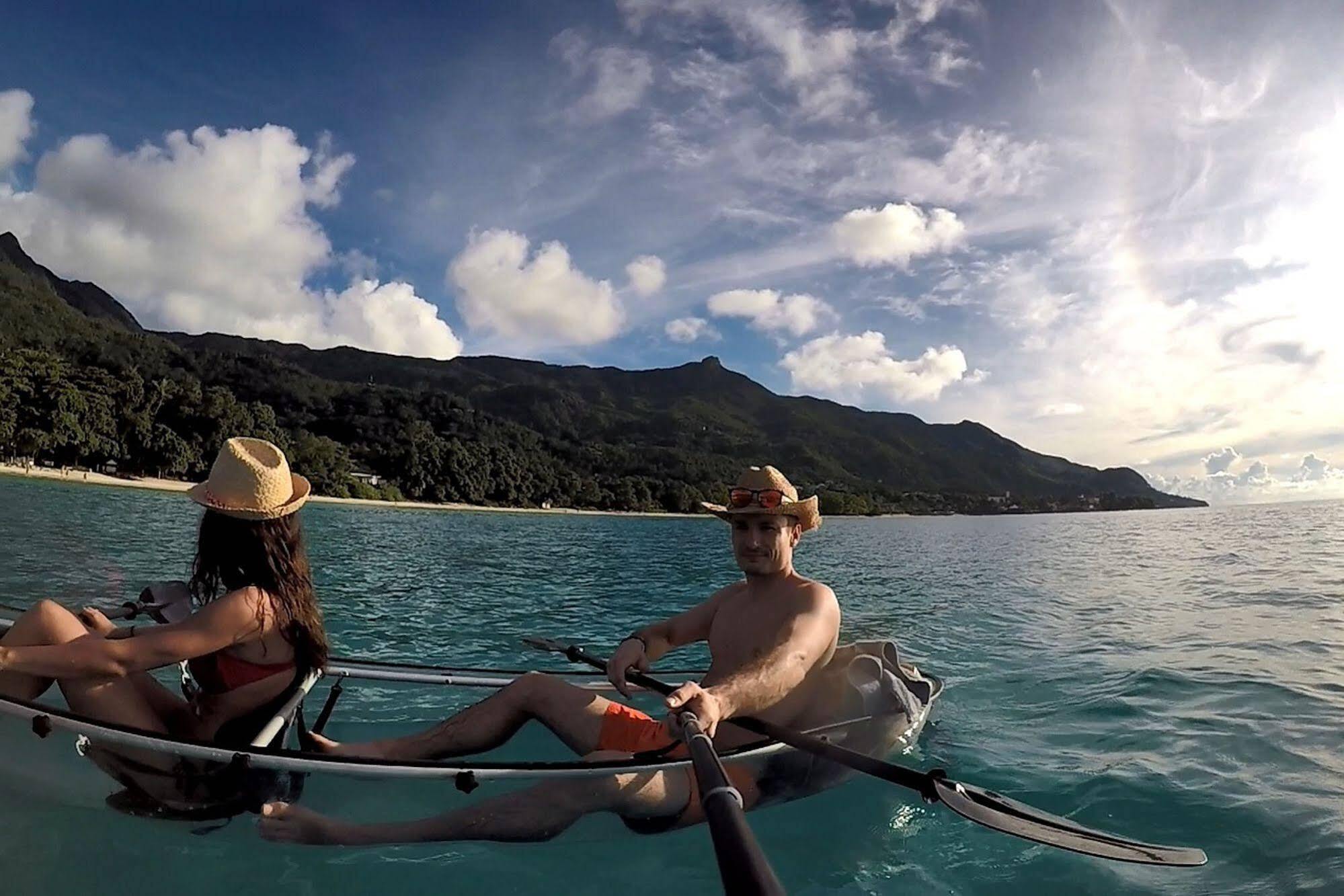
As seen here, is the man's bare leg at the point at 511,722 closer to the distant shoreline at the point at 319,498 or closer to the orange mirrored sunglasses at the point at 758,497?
the orange mirrored sunglasses at the point at 758,497

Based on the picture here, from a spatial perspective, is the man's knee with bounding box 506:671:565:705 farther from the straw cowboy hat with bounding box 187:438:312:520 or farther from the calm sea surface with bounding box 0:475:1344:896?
the straw cowboy hat with bounding box 187:438:312:520

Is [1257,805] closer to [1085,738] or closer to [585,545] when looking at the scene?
[1085,738]

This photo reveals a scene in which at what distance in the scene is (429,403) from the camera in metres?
163

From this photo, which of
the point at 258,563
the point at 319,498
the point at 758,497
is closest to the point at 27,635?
the point at 258,563

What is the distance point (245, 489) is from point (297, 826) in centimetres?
176

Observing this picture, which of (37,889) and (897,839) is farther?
(897,839)

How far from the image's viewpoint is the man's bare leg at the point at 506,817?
13.6ft

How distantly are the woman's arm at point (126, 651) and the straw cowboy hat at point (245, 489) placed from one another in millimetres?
491

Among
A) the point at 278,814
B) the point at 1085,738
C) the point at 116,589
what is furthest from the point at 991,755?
the point at 116,589

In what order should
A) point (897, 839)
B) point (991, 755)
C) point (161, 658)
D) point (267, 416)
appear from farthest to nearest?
point (267, 416) < point (991, 755) < point (897, 839) < point (161, 658)

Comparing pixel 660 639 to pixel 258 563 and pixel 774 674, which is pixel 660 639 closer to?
pixel 774 674

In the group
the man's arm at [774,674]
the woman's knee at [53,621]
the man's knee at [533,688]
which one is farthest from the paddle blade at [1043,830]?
the woman's knee at [53,621]

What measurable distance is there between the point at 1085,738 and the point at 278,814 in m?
7.15

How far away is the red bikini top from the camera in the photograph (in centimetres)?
450
